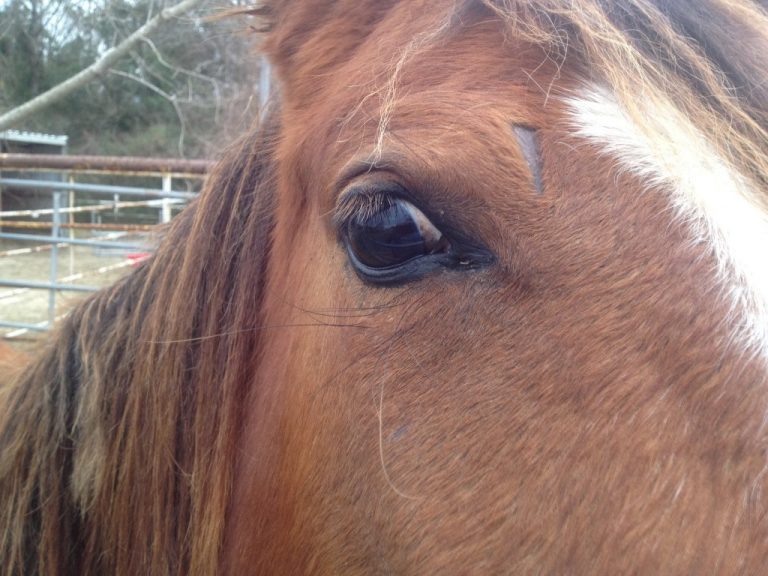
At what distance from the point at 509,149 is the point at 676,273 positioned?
0.33 m

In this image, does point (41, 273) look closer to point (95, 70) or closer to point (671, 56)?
point (95, 70)

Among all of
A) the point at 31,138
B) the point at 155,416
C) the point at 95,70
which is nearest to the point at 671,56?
the point at 155,416

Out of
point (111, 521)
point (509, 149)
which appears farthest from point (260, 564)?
point (509, 149)

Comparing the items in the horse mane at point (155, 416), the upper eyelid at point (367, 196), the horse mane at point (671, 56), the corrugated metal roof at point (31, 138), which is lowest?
the horse mane at point (155, 416)

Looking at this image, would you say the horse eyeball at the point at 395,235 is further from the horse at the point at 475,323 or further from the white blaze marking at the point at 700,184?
the white blaze marking at the point at 700,184

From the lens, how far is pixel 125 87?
21062 millimetres

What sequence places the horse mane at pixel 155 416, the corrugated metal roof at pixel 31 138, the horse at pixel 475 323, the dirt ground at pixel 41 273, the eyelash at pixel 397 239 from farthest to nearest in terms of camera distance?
the corrugated metal roof at pixel 31 138 < the dirt ground at pixel 41 273 < the horse mane at pixel 155 416 < the eyelash at pixel 397 239 < the horse at pixel 475 323

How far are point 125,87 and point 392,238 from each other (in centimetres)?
2261

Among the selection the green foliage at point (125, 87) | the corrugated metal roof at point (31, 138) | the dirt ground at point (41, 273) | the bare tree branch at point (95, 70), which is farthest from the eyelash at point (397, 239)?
the corrugated metal roof at point (31, 138)

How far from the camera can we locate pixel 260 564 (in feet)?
4.53

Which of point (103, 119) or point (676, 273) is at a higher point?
point (103, 119)

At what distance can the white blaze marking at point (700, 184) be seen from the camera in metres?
0.95

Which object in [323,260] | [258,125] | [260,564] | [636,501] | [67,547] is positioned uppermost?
[258,125]

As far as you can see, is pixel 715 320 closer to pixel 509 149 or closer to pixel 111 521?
pixel 509 149
